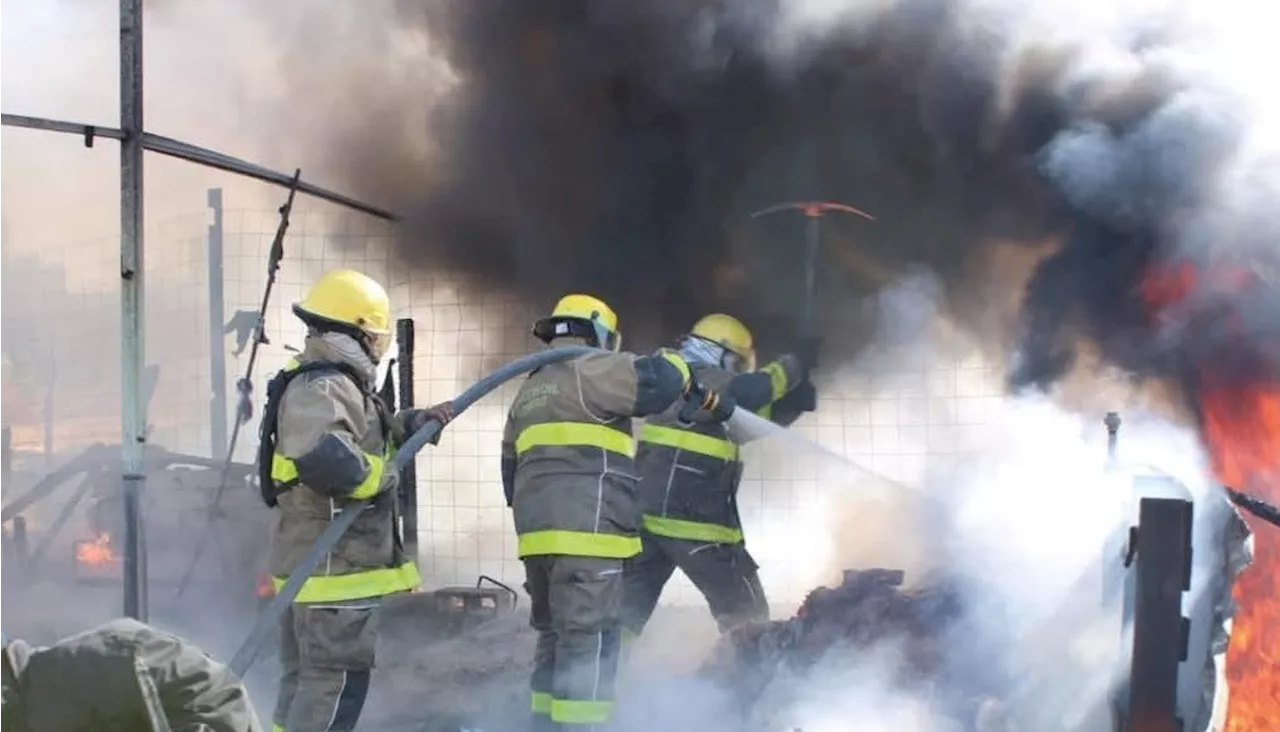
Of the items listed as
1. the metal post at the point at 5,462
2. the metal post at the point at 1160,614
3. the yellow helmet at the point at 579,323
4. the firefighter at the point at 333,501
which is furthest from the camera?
the metal post at the point at 5,462

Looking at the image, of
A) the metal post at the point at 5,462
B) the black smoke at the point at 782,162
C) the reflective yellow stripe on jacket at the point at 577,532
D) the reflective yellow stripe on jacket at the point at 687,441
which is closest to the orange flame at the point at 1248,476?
the black smoke at the point at 782,162

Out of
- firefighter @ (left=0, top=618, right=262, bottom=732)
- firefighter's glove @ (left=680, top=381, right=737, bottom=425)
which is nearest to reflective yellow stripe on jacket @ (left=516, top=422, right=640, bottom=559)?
firefighter's glove @ (left=680, top=381, right=737, bottom=425)

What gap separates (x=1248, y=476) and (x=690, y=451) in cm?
258

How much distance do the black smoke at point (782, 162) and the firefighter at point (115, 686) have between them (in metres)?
4.99

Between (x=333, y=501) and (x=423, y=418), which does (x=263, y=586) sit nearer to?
(x=423, y=418)

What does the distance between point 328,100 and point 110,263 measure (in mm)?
3702

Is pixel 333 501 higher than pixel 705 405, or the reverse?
pixel 705 405

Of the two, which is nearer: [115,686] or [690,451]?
[115,686]

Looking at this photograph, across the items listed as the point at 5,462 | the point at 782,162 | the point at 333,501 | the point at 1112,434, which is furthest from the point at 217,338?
the point at 1112,434

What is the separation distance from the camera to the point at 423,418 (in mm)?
4867

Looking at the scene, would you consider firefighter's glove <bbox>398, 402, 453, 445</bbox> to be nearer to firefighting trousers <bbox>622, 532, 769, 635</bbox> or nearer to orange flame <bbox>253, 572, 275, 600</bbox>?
firefighting trousers <bbox>622, 532, 769, 635</bbox>

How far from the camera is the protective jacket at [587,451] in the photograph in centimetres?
515

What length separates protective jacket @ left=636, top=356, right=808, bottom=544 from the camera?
6270mm

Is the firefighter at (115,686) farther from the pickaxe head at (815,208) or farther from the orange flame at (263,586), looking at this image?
the pickaxe head at (815,208)
